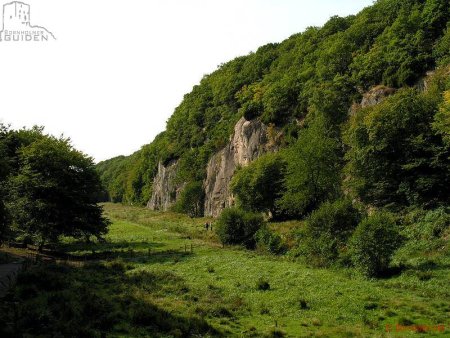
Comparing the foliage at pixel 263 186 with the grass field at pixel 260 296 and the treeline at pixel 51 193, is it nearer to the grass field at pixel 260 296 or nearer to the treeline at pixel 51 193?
the grass field at pixel 260 296

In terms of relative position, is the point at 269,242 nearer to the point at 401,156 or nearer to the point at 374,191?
the point at 374,191

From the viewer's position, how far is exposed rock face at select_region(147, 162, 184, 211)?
123688 millimetres

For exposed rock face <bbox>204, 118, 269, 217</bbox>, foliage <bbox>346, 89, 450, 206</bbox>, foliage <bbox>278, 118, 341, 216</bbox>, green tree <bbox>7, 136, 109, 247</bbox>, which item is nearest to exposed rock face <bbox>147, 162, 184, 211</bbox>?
exposed rock face <bbox>204, 118, 269, 217</bbox>

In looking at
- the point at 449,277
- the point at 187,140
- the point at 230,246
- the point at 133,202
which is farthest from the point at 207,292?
the point at 133,202

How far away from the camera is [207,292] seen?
30625 mm

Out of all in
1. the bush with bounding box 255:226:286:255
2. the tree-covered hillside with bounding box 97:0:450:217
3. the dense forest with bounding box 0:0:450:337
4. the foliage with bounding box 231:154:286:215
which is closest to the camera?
the dense forest with bounding box 0:0:450:337

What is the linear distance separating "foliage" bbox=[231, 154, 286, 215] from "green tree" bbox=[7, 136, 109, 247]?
2781 cm

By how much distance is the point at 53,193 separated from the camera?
154 feet

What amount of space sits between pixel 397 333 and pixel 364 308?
4338 millimetres

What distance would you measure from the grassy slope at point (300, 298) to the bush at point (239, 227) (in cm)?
987

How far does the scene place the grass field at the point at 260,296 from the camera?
22.0 metres

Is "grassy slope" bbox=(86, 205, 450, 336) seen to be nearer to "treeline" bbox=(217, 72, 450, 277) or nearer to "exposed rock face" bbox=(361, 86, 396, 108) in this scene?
"treeline" bbox=(217, 72, 450, 277)

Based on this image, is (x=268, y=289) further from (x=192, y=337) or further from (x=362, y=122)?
(x=362, y=122)

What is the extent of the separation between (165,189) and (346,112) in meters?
73.7
